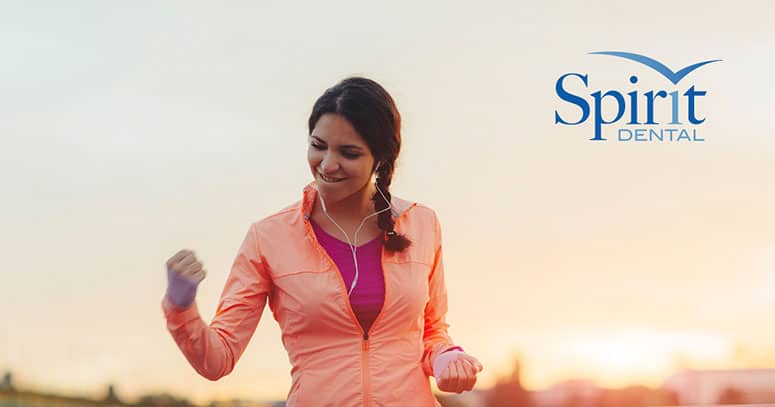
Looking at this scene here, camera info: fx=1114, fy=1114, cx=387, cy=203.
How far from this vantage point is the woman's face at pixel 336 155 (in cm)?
204

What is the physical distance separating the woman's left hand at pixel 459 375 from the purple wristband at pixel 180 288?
18.7 inches

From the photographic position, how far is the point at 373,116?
2.07m

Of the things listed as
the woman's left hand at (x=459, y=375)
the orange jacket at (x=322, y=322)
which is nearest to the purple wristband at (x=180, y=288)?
the orange jacket at (x=322, y=322)

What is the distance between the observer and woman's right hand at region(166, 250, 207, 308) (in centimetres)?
185

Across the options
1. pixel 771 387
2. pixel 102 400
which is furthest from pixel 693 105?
pixel 102 400

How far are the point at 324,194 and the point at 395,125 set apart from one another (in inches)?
7.5

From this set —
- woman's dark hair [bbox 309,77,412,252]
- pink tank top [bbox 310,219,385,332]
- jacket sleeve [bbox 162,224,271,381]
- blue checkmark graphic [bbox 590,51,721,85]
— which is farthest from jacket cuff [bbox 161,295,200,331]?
blue checkmark graphic [bbox 590,51,721,85]

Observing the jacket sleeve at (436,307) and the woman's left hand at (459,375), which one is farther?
the jacket sleeve at (436,307)

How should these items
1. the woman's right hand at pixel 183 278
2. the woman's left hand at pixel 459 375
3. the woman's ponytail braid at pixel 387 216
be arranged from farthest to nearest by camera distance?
the woman's ponytail braid at pixel 387 216 → the woman's left hand at pixel 459 375 → the woman's right hand at pixel 183 278

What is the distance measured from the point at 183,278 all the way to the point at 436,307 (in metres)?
0.58

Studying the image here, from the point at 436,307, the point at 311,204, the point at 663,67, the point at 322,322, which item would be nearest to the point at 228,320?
the point at 322,322

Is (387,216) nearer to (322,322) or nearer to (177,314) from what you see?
(322,322)

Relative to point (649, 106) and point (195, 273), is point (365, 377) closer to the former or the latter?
point (195, 273)

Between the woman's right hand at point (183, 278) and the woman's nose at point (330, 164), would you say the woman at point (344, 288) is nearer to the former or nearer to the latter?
the woman's nose at point (330, 164)
